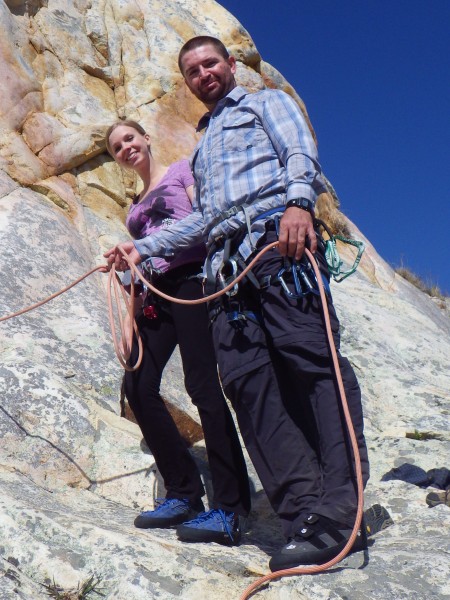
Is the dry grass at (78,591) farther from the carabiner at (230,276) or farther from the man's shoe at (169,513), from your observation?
the carabiner at (230,276)

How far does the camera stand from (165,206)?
3.96m

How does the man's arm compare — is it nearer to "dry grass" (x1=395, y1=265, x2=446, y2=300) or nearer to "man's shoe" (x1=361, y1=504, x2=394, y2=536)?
"man's shoe" (x1=361, y1=504, x2=394, y2=536)

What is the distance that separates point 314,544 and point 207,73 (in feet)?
7.35

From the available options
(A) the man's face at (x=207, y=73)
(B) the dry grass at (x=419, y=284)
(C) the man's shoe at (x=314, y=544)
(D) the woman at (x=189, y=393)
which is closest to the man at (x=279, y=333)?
(C) the man's shoe at (x=314, y=544)

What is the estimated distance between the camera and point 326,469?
3008mm

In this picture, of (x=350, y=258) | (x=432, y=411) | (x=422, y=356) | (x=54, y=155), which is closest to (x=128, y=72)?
(x=54, y=155)

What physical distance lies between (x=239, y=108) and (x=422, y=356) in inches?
162

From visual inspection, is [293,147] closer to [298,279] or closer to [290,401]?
[298,279]

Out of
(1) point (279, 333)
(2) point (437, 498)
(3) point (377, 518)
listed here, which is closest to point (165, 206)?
(1) point (279, 333)

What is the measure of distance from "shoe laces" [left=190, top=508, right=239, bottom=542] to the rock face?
102 mm

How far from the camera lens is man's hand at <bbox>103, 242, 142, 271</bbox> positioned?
3754 millimetres

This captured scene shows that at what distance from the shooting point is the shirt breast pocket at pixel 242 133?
3426mm

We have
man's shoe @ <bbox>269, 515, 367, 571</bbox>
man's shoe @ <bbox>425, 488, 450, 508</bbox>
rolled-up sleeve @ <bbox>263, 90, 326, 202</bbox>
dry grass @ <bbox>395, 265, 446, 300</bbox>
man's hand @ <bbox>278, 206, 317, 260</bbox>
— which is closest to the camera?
man's shoe @ <bbox>269, 515, 367, 571</bbox>

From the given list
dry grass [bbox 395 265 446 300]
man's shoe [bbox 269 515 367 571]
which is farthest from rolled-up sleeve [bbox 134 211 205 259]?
dry grass [bbox 395 265 446 300]
